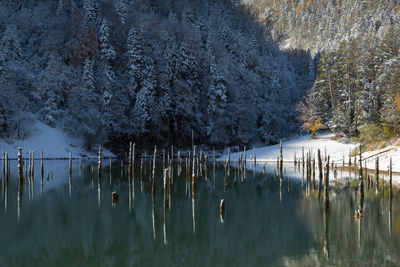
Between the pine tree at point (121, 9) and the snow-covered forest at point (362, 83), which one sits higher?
the pine tree at point (121, 9)

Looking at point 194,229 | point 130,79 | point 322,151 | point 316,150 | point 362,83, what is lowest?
point 194,229

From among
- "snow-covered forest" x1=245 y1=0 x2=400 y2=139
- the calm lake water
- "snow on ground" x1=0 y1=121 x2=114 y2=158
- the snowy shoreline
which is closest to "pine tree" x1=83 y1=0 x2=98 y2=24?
"snow on ground" x1=0 y1=121 x2=114 y2=158

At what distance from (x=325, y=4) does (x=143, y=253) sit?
599ft

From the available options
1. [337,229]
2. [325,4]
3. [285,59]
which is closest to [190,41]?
[285,59]

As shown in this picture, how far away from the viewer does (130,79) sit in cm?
6388

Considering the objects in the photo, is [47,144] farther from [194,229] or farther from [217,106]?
[194,229]

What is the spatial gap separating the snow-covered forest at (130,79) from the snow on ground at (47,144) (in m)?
1.48

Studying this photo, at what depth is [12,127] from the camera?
1967 inches

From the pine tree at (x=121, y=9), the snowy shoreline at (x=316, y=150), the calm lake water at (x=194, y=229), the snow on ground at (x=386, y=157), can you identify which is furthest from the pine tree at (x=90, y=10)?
the snow on ground at (x=386, y=157)

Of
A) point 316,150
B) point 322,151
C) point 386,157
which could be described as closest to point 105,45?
point 316,150

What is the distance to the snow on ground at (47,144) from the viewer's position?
47812 millimetres

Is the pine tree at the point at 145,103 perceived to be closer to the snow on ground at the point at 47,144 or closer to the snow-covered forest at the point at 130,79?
the snow-covered forest at the point at 130,79

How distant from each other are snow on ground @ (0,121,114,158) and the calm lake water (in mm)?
23886

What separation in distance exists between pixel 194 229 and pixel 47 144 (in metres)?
41.1
